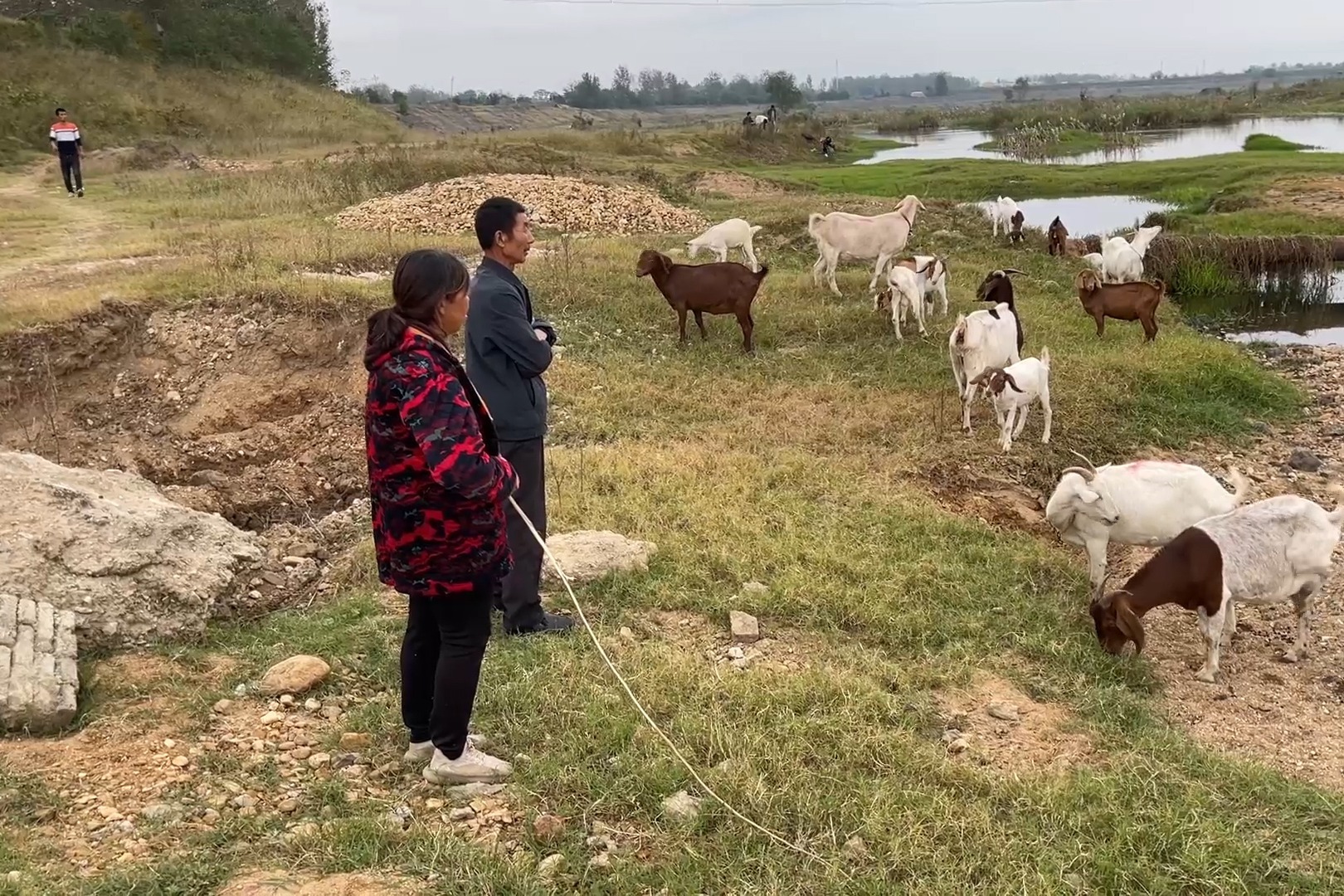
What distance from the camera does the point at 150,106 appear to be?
28500mm

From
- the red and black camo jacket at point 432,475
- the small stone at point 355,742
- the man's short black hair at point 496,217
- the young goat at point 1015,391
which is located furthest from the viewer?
the young goat at point 1015,391

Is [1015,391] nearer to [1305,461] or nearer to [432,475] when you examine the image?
[1305,461]

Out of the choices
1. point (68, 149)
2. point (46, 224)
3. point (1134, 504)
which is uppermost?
point (68, 149)

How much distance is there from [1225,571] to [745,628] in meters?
2.31

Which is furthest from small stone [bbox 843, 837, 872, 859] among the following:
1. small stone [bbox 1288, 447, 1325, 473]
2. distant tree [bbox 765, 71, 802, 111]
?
distant tree [bbox 765, 71, 802, 111]

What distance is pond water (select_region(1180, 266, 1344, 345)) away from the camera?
Result: 14.4 metres

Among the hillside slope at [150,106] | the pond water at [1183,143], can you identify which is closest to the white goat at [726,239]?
the hillside slope at [150,106]

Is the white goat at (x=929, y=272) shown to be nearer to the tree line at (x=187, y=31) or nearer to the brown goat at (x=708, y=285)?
the brown goat at (x=708, y=285)

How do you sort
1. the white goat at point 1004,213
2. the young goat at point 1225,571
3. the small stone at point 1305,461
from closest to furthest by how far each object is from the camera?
the young goat at point 1225,571 < the small stone at point 1305,461 < the white goat at point 1004,213

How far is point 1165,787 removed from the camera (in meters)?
3.47

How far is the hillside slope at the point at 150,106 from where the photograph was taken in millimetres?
25625

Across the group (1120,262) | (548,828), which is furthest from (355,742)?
(1120,262)

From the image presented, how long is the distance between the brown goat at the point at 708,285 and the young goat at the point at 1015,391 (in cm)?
298

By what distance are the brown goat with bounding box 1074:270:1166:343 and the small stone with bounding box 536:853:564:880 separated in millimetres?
9334
